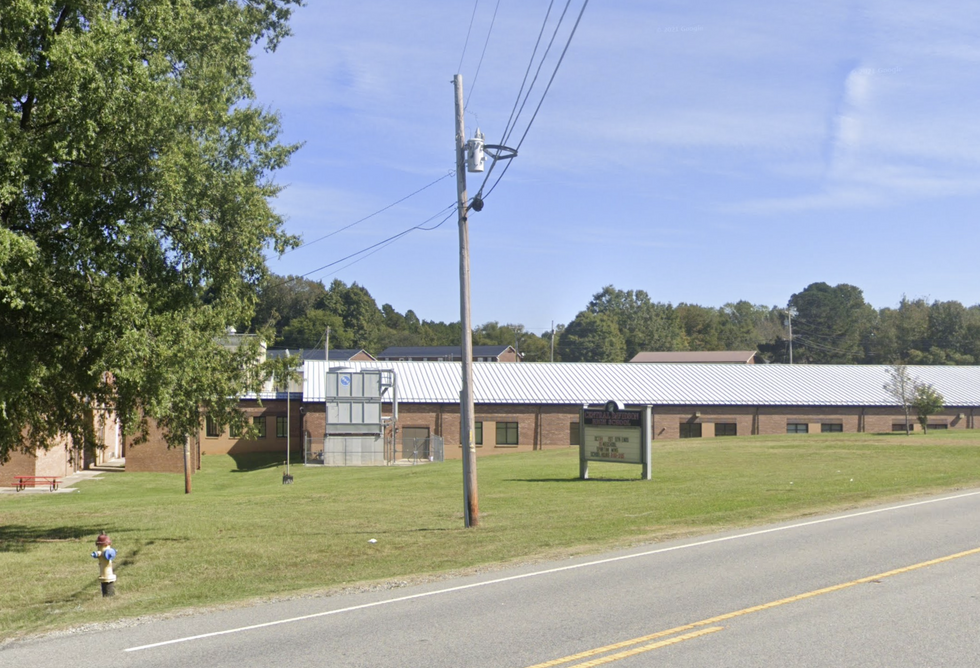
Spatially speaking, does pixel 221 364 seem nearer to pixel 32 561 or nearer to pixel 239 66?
pixel 32 561

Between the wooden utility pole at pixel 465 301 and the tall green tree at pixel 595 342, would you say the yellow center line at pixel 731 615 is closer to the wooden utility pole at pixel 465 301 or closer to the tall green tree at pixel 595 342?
the wooden utility pole at pixel 465 301

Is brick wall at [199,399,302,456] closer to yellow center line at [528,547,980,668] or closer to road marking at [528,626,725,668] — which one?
yellow center line at [528,547,980,668]

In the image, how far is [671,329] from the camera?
6270 inches

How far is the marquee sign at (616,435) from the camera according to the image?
30.6 metres

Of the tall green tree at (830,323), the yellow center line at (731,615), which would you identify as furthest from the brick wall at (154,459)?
the tall green tree at (830,323)

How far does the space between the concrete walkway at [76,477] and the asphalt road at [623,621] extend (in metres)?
30.5

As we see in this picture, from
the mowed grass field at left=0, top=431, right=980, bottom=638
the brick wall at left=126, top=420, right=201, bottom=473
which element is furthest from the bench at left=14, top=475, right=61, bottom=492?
the brick wall at left=126, top=420, right=201, bottom=473

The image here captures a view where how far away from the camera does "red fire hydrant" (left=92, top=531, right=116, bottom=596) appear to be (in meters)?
12.7

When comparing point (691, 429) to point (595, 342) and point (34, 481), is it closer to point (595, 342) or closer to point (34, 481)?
point (34, 481)

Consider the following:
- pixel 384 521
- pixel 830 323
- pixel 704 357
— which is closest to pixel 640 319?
pixel 830 323

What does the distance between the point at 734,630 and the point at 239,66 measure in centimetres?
1728

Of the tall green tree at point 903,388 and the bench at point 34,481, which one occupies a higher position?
the tall green tree at point 903,388

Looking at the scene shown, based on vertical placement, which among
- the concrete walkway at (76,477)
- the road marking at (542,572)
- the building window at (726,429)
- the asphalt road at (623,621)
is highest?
the asphalt road at (623,621)

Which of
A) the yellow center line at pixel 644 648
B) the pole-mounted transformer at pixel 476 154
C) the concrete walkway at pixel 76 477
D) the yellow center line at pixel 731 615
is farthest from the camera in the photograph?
the concrete walkway at pixel 76 477
